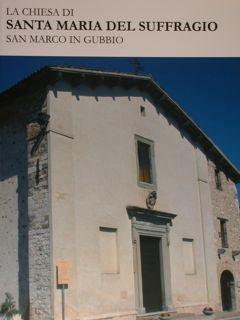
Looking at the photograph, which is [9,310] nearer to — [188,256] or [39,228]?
[39,228]

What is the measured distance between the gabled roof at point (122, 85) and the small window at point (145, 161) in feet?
4.94

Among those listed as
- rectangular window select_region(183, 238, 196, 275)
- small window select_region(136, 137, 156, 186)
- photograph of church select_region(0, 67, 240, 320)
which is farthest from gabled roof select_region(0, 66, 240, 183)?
rectangular window select_region(183, 238, 196, 275)

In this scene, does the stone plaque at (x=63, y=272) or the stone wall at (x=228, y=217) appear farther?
the stone wall at (x=228, y=217)

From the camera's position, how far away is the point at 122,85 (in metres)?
12.8

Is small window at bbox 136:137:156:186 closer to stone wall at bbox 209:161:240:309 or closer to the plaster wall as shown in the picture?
the plaster wall

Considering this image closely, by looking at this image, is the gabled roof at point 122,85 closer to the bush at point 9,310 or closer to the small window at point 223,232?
the small window at point 223,232

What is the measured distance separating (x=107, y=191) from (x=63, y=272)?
247 centimetres

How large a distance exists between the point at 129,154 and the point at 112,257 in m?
2.69

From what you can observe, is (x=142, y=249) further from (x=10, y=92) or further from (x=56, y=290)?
(x=10, y=92)

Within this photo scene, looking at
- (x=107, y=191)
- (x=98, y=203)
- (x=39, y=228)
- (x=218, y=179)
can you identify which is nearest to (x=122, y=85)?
(x=107, y=191)

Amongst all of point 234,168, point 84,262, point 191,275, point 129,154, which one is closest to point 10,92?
point 129,154

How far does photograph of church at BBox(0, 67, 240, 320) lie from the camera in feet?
32.8

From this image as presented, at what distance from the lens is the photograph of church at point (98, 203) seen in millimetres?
9992

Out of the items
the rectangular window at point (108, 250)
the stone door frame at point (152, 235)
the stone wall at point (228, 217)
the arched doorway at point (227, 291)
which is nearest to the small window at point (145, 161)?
the stone door frame at point (152, 235)
